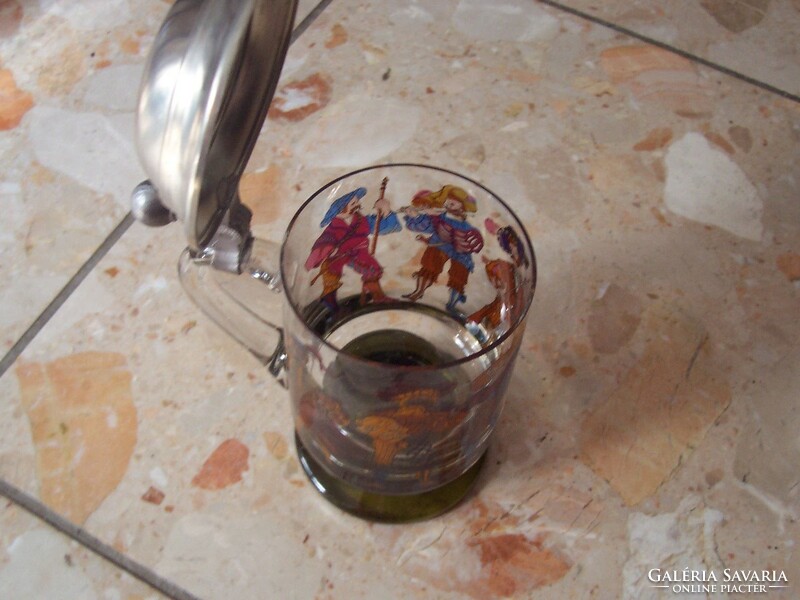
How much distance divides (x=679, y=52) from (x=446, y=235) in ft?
0.94

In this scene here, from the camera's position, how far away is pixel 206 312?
0.37 meters

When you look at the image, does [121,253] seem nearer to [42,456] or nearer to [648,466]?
[42,456]

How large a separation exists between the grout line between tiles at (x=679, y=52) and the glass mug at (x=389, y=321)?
0.28 m

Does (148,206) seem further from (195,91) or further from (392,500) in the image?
(392,500)

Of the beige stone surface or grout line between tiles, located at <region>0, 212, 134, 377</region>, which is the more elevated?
grout line between tiles, located at <region>0, 212, 134, 377</region>

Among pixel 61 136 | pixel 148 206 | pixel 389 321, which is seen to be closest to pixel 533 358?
pixel 389 321

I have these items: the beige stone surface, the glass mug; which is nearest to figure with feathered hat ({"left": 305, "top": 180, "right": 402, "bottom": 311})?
the glass mug

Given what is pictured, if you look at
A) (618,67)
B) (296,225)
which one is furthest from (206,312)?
(618,67)

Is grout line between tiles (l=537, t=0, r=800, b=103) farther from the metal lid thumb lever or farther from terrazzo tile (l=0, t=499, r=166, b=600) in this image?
terrazzo tile (l=0, t=499, r=166, b=600)

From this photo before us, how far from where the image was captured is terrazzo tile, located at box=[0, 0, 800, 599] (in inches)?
15.0

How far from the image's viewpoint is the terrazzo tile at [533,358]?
38cm

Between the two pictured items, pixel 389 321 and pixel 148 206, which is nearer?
pixel 148 206

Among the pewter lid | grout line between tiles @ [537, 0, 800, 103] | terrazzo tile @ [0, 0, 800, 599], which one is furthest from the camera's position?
grout line between tiles @ [537, 0, 800, 103]

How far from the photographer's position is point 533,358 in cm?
44
